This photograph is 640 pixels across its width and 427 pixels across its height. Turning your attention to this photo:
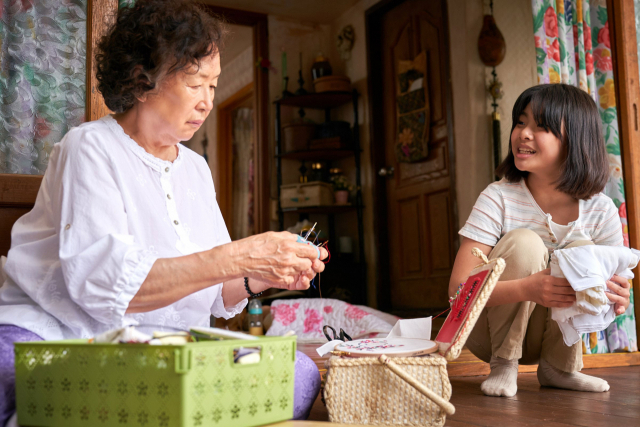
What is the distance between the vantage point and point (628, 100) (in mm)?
2715

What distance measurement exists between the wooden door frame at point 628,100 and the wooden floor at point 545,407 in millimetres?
930

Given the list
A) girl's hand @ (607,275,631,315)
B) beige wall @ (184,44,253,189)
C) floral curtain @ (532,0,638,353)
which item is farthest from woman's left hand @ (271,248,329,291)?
beige wall @ (184,44,253,189)

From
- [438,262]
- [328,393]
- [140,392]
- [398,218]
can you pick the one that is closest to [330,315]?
[438,262]

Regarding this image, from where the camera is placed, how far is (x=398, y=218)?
4699 millimetres

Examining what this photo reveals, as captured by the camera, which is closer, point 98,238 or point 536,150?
point 98,238

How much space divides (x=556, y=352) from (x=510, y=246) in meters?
0.38

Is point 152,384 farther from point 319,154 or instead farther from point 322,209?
point 319,154

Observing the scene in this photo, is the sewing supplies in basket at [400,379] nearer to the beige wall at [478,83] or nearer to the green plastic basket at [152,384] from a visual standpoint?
the green plastic basket at [152,384]

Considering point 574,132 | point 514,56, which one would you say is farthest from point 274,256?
point 514,56

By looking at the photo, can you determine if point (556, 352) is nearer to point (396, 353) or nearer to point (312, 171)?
point (396, 353)

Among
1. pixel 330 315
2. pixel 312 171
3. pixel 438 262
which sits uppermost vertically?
pixel 312 171

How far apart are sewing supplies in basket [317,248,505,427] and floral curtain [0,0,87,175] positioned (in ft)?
3.57

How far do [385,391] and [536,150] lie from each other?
1.00 meters

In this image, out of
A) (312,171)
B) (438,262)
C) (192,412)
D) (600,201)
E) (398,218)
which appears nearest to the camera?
(192,412)
